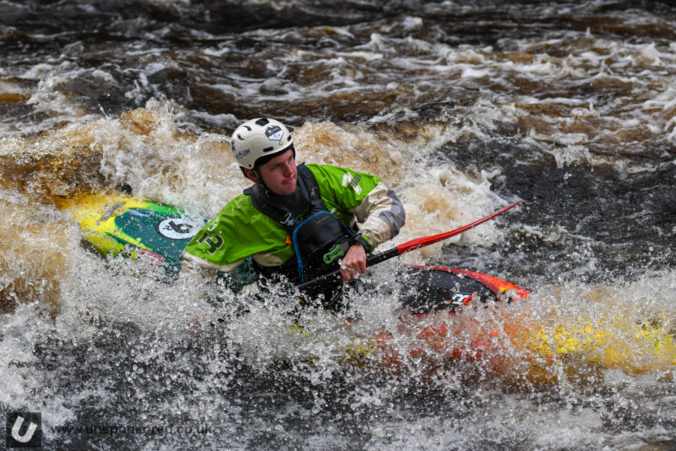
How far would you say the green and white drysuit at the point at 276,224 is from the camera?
11.8 feet

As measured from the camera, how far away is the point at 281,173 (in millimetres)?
3414

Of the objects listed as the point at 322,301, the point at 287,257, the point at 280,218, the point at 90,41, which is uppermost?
the point at 280,218

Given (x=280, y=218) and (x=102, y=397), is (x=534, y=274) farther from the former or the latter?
(x=102, y=397)

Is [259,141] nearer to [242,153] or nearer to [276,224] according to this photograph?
[242,153]

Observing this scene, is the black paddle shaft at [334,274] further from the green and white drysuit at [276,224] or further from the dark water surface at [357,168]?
the dark water surface at [357,168]

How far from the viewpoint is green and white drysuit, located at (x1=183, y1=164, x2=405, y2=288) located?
361cm

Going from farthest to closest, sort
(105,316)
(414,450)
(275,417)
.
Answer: (105,316) < (275,417) < (414,450)

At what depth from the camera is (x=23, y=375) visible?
3.87 meters

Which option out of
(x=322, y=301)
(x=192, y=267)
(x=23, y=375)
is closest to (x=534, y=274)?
(x=322, y=301)

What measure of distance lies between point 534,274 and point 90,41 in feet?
24.4

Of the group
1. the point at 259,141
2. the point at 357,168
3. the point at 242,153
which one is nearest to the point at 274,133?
the point at 259,141

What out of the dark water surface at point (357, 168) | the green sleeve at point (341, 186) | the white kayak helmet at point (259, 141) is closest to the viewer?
the white kayak helmet at point (259, 141)

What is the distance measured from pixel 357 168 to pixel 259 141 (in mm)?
2872

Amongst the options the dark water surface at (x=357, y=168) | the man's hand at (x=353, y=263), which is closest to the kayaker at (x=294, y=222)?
the man's hand at (x=353, y=263)
